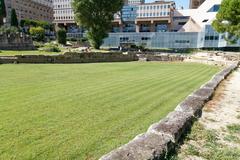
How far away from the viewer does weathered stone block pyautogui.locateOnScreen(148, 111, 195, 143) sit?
501 centimetres

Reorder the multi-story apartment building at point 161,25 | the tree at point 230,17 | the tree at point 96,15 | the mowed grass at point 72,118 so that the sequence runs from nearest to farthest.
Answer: the mowed grass at point 72,118
the tree at point 230,17
the tree at point 96,15
the multi-story apartment building at point 161,25

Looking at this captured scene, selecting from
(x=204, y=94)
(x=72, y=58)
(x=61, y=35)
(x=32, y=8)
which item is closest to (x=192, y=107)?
(x=204, y=94)

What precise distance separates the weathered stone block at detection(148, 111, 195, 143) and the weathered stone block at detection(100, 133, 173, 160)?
0.22 m

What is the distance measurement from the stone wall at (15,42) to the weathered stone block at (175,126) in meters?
39.6

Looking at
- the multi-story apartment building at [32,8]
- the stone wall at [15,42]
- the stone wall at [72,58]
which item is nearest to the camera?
the stone wall at [72,58]

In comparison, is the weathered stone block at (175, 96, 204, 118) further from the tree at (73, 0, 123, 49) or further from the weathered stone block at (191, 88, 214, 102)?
the tree at (73, 0, 123, 49)

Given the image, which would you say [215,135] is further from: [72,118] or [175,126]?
[72,118]

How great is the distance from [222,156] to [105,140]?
7.52ft

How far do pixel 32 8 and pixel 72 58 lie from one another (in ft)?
367

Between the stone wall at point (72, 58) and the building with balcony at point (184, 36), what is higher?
the building with balcony at point (184, 36)

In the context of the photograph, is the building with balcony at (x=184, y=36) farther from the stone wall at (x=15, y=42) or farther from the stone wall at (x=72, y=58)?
the stone wall at (x=15, y=42)

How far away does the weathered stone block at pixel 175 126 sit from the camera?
5.01 meters

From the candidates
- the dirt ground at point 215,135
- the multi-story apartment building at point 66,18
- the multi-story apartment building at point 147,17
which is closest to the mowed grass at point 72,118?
the dirt ground at point 215,135

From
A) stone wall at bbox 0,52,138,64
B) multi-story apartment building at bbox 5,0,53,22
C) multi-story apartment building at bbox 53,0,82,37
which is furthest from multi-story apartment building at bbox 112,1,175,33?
stone wall at bbox 0,52,138,64
